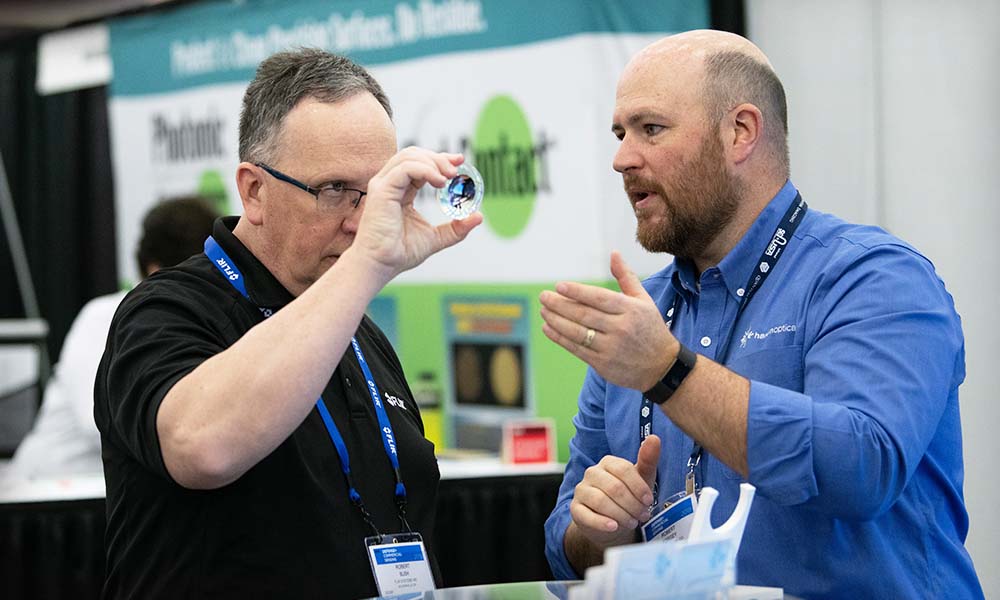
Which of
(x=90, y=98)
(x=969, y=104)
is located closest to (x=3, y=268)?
(x=90, y=98)

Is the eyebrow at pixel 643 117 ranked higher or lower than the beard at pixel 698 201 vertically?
higher

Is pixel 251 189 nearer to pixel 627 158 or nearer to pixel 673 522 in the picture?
pixel 627 158

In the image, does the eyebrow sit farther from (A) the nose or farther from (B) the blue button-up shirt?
(B) the blue button-up shirt

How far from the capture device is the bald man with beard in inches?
67.1

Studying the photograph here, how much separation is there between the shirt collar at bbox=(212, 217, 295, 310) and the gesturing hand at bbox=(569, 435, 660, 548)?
587 mm

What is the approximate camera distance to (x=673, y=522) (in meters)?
1.88

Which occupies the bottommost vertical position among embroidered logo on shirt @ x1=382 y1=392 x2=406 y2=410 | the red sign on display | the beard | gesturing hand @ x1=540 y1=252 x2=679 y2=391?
the red sign on display

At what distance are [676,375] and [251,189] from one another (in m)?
0.79

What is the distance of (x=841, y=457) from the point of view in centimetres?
170

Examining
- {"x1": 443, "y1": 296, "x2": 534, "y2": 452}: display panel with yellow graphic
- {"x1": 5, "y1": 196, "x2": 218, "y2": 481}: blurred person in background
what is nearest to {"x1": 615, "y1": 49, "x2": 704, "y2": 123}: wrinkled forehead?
{"x1": 443, "y1": 296, "x2": 534, "y2": 452}: display panel with yellow graphic

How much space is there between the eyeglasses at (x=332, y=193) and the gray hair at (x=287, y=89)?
78 millimetres

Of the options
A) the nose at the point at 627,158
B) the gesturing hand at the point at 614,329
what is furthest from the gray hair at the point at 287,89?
the gesturing hand at the point at 614,329

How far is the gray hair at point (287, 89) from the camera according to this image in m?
1.96

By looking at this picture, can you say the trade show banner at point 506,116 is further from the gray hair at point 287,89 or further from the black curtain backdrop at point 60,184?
the gray hair at point 287,89
